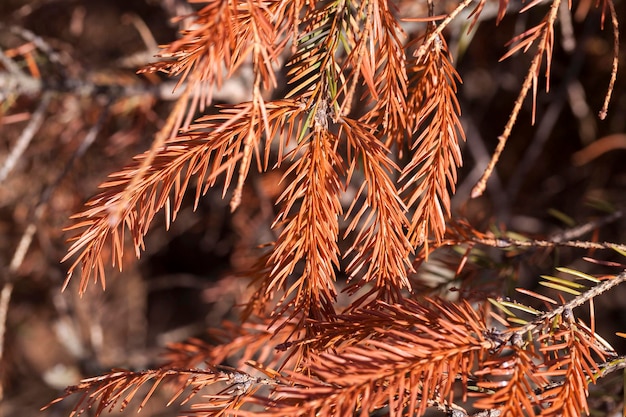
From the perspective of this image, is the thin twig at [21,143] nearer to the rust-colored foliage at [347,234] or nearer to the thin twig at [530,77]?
the rust-colored foliage at [347,234]

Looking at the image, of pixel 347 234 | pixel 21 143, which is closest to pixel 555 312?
pixel 347 234

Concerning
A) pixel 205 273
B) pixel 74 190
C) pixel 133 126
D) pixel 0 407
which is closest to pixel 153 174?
pixel 133 126

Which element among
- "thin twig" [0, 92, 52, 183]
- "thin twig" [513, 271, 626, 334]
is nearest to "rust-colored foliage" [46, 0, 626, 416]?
"thin twig" [513, 271, 626, 334]

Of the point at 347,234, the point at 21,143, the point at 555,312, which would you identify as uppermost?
the point at 21,143

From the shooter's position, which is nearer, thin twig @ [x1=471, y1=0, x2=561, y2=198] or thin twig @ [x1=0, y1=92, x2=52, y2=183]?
thin twig @ [x1=471, y1=0, x2=561, y2=198]

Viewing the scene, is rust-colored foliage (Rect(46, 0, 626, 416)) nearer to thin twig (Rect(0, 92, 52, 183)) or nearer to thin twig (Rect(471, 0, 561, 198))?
thin twig (Rect(471, 0, 561, 198))

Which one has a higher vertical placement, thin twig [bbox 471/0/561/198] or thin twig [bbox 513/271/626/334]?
thin twig [bbox 471/0/561/198]

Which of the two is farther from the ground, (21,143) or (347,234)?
(21,143)

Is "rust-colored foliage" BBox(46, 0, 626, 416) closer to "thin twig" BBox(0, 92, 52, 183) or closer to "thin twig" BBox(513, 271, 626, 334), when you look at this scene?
"thin twig" BBox(513, 271, 626, 334)

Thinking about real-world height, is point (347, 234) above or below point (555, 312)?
above

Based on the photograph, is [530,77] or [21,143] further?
[21,143]

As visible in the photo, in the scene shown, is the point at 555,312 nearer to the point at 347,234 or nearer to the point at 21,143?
the point at 347,234
